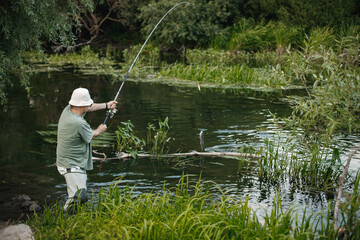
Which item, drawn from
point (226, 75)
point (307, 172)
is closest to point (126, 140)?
point (307, 172)

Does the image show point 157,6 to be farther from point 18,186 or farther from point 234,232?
point 234,232

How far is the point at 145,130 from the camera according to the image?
35.9 ft

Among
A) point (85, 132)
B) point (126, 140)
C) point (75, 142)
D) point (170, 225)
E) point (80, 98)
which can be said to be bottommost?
point (170, 225)

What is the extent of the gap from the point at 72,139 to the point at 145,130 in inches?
206

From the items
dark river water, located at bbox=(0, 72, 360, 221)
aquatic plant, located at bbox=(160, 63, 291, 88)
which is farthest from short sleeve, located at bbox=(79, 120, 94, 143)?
aquatic plant, located at bbox=(160, 63, 291, 88)

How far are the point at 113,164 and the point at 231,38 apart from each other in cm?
2137

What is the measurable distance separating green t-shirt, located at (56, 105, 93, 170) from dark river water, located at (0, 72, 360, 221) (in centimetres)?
97

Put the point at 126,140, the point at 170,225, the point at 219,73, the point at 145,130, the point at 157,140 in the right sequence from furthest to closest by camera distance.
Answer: the point at 219,73 → the point at 145,130 → the point at 126,140 → the point at 157,140 → the point at 170,225

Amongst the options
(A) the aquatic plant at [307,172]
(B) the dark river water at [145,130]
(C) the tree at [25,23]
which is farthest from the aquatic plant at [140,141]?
(C) the tree at [25,23]

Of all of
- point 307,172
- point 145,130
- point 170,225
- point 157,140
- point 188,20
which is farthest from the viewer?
point 188,20

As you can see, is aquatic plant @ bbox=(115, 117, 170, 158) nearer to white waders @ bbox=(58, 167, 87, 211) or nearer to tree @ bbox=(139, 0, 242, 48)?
white waders @ bbox=(58, 167, 87, 211)

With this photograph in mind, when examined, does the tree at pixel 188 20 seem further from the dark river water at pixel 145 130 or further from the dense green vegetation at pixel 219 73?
the dark river water at pixel 145 130

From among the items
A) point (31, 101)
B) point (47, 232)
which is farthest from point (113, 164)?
point (31, 101)

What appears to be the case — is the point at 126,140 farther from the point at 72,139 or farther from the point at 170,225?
the point at 170,225
